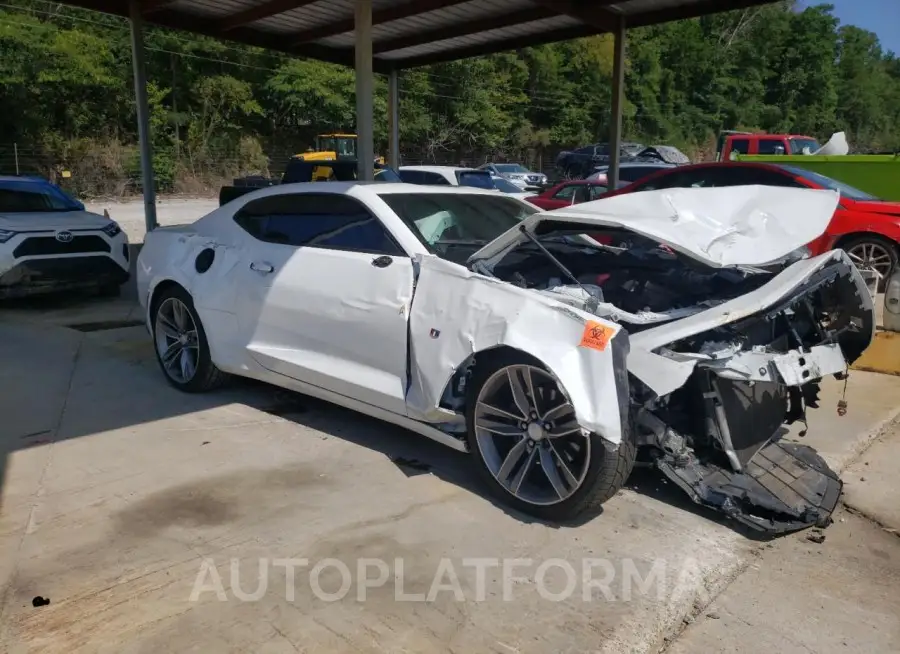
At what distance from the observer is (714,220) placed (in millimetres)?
3988

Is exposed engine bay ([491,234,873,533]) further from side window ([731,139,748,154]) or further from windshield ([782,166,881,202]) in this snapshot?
side window ([731,139,748,154])

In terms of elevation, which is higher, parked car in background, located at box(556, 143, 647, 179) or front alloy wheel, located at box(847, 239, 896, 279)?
parked car in background, located at box(556, 143, 647, 179)

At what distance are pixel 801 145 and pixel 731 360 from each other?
1675cm

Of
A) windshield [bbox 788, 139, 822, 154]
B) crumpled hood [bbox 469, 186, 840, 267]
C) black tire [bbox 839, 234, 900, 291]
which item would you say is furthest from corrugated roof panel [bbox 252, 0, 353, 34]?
windshield [bbox 788, 139, 822, 154]

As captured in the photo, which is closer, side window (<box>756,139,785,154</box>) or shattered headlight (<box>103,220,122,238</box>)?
shattered headlight (<box>103,220,122,238</box>)

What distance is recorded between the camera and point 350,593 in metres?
3.05

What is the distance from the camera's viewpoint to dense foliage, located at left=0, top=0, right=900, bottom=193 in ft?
110

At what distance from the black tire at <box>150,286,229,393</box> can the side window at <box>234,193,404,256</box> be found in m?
0.70

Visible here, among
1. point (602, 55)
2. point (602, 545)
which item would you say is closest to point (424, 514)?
point (602, 545)

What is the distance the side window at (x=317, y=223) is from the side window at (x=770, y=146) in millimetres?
15127

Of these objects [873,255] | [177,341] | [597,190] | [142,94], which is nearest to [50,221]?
[142,94]

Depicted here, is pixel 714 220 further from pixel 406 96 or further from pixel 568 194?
pixel 406 96

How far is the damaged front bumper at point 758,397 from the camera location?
3412mm

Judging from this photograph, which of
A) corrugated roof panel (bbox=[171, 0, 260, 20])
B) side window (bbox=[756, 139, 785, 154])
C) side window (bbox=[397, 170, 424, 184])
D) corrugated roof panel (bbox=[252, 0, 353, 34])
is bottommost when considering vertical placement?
side window (bbox=[397, 170, 424, 184])
